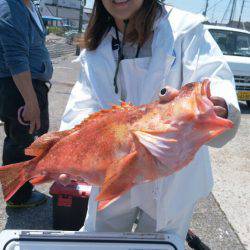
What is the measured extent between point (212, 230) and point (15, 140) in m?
2.08

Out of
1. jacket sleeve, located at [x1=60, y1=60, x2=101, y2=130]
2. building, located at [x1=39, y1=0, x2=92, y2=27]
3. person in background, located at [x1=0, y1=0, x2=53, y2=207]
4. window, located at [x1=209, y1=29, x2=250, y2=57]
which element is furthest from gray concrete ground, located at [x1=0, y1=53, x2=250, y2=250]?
building, located at [x1=39, y1=0, x2=92, y2=27]

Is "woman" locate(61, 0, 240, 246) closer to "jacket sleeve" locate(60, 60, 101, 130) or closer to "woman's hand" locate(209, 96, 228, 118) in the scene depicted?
"jacket sleeve" locate(60, 60, 101, 130)

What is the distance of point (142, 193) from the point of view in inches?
85.9

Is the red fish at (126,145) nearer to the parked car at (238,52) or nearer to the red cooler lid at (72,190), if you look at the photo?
the red cooler lid at (72,190)

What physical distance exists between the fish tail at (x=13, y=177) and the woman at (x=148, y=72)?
475mm

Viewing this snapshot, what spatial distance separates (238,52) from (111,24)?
8.50 metres

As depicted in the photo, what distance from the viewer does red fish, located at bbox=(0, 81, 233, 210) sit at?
147 cm

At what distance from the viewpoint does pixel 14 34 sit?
11.1 feet

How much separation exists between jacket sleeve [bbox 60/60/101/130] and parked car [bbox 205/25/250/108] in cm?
777

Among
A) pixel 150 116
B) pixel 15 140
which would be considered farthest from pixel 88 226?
pixel 15 140

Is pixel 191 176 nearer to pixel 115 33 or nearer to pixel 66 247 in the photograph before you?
pixel 66 247

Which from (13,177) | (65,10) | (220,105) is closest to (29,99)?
(13,177)

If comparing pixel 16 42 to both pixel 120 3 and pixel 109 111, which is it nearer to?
pixel 120 3

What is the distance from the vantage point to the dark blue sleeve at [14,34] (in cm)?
335
